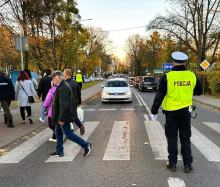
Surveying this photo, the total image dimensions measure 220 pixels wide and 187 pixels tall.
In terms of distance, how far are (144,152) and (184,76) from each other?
2306 mm

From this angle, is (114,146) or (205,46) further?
(205,46)

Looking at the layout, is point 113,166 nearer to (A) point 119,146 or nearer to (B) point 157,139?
(A) point 119,146

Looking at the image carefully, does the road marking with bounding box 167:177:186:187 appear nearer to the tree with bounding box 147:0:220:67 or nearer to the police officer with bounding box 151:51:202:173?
the police officer with bounding box 151:51:202:173

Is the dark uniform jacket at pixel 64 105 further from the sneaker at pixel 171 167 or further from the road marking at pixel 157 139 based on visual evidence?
the sneaker at pixel 171 167

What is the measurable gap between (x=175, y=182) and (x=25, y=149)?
4.08m

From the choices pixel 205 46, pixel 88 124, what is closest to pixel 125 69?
pixel 205 46

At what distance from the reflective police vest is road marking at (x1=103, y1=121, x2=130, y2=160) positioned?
167cm

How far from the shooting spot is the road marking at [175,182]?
17.3 feet

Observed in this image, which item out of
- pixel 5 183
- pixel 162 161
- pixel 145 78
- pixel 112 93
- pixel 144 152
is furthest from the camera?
pixel 145 78

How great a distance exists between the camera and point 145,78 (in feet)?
129

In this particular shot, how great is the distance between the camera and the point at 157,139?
9195mm

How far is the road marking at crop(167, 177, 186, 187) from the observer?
17.3 feet

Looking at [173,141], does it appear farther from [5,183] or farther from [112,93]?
[112,93]

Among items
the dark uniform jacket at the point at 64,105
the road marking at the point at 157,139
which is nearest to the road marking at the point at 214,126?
the road marking at the point at 157,139
